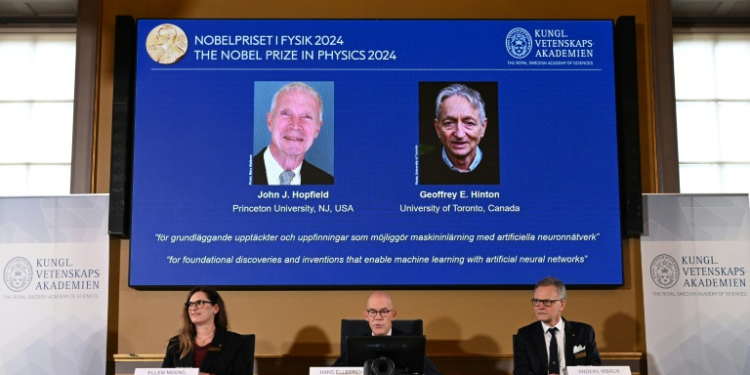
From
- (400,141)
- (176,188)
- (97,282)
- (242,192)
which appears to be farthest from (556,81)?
(97,282)

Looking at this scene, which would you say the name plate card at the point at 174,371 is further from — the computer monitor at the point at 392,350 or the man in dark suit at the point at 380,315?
the man in dark suit at the point at 380,315

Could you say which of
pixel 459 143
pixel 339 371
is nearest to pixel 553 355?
pixel 339 371

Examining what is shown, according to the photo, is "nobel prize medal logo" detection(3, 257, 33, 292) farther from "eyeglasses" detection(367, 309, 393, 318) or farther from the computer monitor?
the computer monitor

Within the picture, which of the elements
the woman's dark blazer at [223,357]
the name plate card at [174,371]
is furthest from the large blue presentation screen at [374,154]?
the name plate card at [174,371]

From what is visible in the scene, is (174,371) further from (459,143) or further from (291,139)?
(459,143)

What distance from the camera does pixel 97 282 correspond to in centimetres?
572

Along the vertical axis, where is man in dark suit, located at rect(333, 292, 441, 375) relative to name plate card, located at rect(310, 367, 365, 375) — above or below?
above

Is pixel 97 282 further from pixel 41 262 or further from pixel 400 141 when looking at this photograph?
pixel 400 141

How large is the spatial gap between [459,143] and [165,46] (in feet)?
Result: 6.98

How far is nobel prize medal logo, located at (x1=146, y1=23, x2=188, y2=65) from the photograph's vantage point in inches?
234

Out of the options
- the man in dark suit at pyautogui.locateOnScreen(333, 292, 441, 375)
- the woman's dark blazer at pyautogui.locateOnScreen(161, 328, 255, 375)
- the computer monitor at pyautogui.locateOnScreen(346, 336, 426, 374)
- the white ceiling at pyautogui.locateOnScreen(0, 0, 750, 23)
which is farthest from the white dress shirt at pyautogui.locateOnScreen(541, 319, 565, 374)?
the white ceiling at pyautogui.locateOnScreen(0, 0, 750, 23)

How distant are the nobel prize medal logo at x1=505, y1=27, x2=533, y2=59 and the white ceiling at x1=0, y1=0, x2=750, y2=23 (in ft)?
4.50

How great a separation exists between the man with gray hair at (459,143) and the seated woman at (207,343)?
1.70 m

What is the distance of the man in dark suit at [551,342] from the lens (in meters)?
4.95
